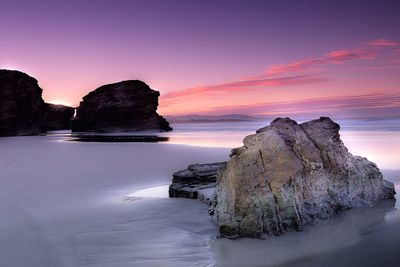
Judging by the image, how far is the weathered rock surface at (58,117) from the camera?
224ft

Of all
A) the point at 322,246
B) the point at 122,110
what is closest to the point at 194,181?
the point at 322,246

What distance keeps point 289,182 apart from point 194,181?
2597 mm

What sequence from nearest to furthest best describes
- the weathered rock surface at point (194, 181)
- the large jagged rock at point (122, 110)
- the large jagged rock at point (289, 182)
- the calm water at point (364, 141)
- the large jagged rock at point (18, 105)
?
1. the large jagged rock at point (289, 182)
2. the weathered rock surface at point (194, 181)
3. the calm water at point (364, 141)
4. the large jagged rock at point (18, 105)
5. the large jagged rock at point (122, 110)

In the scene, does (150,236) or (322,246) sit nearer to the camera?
(322,246)

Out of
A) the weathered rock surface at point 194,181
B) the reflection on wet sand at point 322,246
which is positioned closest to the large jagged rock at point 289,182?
the reflection on wet sand at point 322,246

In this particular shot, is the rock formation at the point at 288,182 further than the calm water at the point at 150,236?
Yes

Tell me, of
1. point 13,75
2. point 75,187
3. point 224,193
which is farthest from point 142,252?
point 13,75

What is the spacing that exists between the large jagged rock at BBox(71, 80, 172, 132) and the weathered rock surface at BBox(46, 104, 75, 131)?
11748 millimetres

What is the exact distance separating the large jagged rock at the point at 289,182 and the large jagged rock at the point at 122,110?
4720 centimetres

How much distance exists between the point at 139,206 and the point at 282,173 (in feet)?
7.66

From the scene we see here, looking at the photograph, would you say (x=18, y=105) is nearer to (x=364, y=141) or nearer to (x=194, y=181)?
(x=364, y=141)

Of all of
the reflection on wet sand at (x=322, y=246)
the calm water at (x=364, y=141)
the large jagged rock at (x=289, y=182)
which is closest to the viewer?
the reflection on wet sand at (x=322, y=246)

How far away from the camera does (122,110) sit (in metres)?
55.2

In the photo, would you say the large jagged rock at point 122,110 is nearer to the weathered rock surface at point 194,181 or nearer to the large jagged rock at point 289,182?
the weathered rock surface at point 194,181
